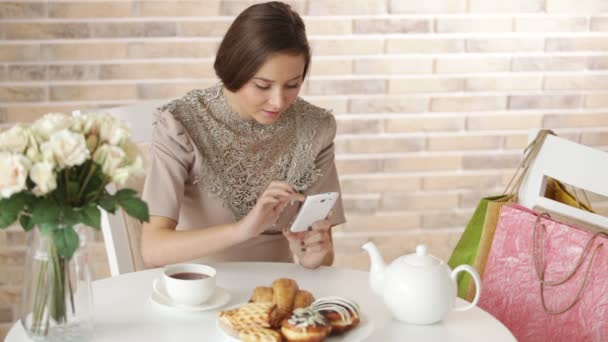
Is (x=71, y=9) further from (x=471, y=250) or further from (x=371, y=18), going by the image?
(x=471, y=250)

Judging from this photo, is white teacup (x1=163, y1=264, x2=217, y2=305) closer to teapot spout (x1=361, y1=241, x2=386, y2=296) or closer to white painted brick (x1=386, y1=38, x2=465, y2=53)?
teapot spout (x1=361, y1=241, x2=386, y2=296)

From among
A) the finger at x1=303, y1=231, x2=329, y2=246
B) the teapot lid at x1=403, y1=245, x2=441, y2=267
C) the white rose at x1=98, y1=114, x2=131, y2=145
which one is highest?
the white rose at x1=98, y1=114, x2=131, y2=145

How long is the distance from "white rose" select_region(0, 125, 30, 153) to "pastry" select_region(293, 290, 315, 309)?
0.53 metres

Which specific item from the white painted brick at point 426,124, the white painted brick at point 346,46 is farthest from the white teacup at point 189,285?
the white painted brick at point 426,124

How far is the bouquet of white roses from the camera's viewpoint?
1.27m

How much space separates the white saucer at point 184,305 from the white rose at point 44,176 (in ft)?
1.35

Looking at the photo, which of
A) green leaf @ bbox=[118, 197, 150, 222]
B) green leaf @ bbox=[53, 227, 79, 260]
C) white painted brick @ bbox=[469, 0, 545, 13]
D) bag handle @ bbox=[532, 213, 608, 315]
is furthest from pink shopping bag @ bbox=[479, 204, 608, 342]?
white painted brick @ bbox=[469, 0, 545, 13]

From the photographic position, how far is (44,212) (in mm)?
1299

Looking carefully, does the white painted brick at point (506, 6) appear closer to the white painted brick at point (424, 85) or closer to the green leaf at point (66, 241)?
the white painted brick at point (424, 85)

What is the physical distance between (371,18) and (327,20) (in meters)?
0.16

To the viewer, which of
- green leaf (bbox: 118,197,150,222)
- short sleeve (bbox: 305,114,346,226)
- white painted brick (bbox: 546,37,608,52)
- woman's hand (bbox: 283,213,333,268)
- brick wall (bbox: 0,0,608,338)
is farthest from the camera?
white painted brick (bbox: 546,37,608,52)

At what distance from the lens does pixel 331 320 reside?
1471 millimetres

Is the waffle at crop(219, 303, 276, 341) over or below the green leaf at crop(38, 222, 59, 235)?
below

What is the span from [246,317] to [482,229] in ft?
2.52
